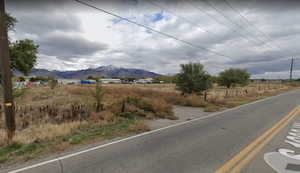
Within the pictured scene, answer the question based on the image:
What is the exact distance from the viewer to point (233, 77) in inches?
1622

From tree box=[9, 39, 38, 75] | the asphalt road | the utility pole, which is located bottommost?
the asphalt road

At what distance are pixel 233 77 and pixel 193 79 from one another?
3109 centimetres

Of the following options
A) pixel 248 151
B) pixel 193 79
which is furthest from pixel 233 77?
pixel 248 151

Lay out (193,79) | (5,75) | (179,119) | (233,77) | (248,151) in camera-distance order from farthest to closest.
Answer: (233,77), (193,79), (179,119), (5,75), (248,151)

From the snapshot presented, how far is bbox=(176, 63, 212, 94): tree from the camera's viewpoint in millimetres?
16906

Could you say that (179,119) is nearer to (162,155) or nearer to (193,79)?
(162,155)

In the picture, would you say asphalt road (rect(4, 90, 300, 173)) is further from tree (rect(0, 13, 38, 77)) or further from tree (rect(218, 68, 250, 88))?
tree (rect(218, 68, 250, 88))

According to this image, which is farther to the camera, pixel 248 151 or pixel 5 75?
pixel 5 75

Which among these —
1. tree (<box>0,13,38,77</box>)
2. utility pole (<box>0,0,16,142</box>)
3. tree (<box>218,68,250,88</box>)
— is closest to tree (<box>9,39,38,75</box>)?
tree (<box>0,13,38,77</box>)

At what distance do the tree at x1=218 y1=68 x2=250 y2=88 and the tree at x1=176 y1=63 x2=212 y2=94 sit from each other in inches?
1172

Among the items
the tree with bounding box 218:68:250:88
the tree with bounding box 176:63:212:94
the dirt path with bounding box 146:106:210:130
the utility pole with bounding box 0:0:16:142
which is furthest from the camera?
the tree with bounding box 218:68:250:88

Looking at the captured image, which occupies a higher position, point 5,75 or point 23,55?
point 23,55

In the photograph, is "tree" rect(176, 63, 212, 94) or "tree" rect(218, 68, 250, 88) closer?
"tree" rect(176, 63, 212, 94)

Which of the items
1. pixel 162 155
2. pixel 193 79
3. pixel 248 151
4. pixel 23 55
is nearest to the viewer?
pixel 162 155
